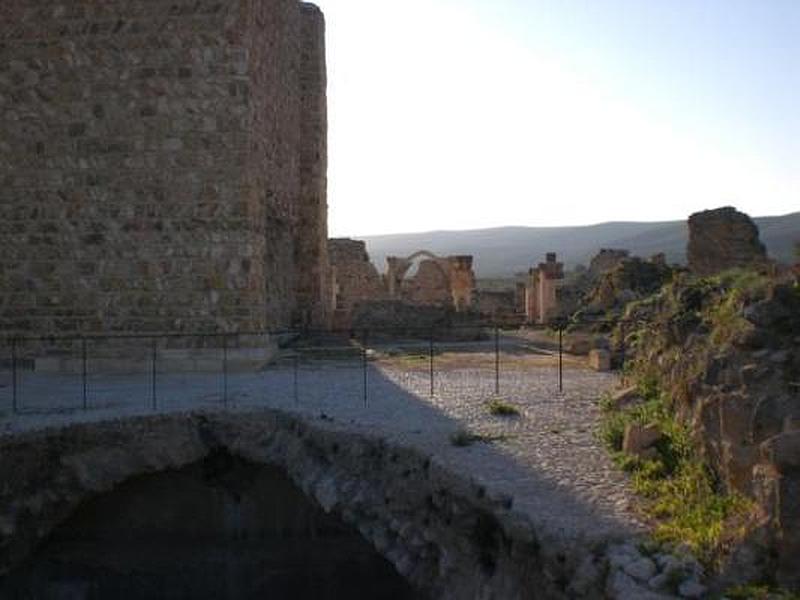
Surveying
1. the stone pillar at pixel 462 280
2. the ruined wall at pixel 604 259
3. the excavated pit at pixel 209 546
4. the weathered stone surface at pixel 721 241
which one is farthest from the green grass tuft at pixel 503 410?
the ruined wall at pixel 604 259

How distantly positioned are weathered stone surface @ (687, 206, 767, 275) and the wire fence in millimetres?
3099

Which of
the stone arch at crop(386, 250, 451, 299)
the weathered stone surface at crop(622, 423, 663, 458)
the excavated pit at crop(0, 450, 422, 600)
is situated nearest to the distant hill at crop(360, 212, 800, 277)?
the stone arch at crop(386, 250, 451, 299)

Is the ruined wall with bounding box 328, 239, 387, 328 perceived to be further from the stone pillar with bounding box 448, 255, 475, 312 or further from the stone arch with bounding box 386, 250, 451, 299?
the stone pillar with bounding box 448, 255, 475, 312

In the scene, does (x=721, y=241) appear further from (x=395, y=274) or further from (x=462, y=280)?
(x=395, y=274)

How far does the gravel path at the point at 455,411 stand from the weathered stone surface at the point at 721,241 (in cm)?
625

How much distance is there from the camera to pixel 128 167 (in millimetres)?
13125

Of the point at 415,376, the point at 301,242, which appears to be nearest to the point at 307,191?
the point at 301,242

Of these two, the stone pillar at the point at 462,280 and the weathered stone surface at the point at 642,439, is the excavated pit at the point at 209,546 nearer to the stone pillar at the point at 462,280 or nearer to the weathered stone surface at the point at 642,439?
the weathered stone surface at the point at 642,439

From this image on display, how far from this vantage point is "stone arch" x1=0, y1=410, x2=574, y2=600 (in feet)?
21.0

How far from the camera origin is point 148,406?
973cm

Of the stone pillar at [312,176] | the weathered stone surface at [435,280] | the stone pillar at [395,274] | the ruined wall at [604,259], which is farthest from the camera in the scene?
the stone pillar at [395,274]

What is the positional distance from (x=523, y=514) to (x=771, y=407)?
1669 millimetres

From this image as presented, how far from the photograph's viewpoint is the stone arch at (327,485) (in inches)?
252

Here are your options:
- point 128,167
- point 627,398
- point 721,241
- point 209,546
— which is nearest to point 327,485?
point 209,546
